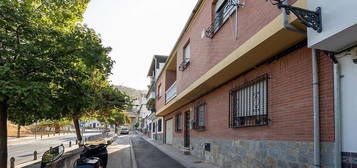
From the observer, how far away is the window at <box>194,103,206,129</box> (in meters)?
13.5

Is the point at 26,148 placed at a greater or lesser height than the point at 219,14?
lesser

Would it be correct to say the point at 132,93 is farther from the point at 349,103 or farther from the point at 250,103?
the point at 349,103

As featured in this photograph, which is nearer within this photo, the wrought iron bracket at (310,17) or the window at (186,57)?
the wrought iron bracket at (310,17)

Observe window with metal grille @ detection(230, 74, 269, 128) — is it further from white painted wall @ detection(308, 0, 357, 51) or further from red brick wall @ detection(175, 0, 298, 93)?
white painted wall @ detection(308, 0, 357, 51)

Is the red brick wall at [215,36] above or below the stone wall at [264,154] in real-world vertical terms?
above

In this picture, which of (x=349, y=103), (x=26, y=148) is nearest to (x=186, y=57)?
(x=349, y=103)

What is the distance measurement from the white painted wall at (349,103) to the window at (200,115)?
8.74 meters

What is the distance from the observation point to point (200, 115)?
14188mm

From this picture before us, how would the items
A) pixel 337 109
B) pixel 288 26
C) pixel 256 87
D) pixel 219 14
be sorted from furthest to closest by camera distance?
pixel 219 14 → pixel 256 87 → pixel 288 26 → pixel 337 109

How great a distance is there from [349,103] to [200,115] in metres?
9.91

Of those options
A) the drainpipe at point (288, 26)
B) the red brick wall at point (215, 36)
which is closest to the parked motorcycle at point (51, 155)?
the red brick wall at point (215, 36)

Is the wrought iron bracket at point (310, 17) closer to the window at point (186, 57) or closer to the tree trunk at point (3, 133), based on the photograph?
the tree trunk at point (3, 133)

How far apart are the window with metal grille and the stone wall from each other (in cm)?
56

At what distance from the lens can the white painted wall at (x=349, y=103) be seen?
4.39m
